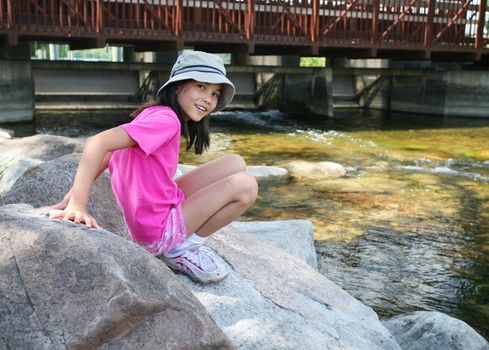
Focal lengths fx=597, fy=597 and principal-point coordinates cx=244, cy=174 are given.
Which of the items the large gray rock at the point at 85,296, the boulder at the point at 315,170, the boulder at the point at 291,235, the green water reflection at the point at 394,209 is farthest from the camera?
the boulder at the point at 315,170

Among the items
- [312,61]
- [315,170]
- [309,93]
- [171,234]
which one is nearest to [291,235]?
[171,234]

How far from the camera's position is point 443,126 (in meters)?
16.1

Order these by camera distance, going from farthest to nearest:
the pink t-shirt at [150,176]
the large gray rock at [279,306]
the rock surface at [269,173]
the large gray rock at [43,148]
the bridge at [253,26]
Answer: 1. the bridge at [253,26]
2. the rock surface at [269,173]
3. the large gray rock at [43,148]
4. the large gray rock at [279,306]
5. the pink t-shirt at [150,176]

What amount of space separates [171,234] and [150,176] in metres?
0.29

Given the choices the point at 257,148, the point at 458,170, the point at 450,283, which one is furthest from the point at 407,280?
the point at 257,148

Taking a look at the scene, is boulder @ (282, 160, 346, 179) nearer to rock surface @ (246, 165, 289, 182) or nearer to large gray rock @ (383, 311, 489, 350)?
rock surface @ (246, 165, 289, 182)

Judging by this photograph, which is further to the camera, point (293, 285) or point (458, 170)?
point (458, 170)

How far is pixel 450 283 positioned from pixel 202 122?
10.6 ft

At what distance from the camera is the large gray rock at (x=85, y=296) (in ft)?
5.70

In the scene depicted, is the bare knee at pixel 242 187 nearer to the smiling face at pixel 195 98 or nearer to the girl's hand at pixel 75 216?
the smiling face at pixel 195 98

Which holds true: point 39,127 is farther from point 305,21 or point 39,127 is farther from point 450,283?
point 450,283

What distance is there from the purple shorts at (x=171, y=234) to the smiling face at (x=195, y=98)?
0.43 meters

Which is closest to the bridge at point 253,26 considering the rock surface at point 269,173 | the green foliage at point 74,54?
the rock surface at point 269,173

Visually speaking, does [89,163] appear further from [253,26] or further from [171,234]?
[253,26]
